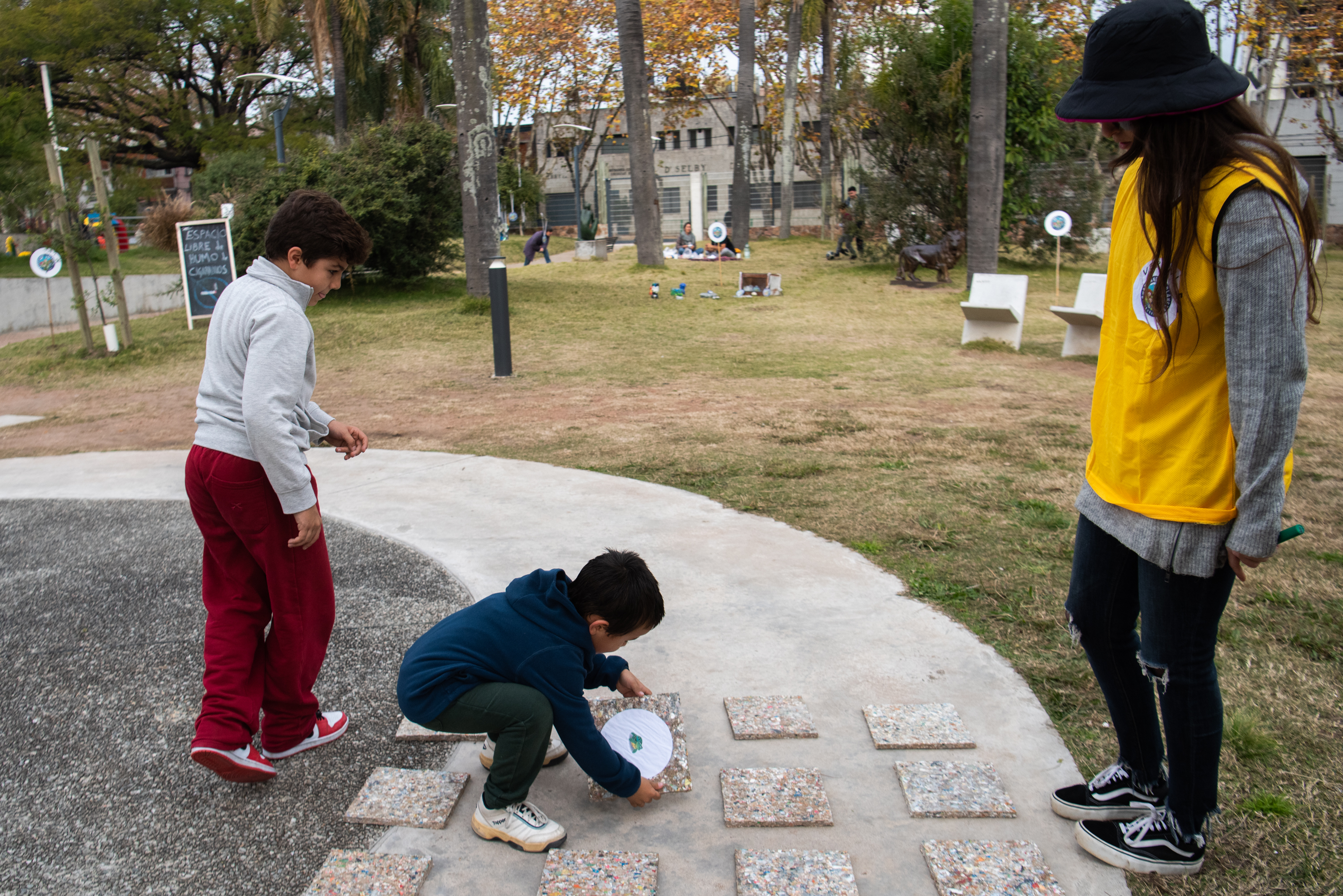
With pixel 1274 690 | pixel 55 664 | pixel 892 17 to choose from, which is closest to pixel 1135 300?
pixel 1274 690

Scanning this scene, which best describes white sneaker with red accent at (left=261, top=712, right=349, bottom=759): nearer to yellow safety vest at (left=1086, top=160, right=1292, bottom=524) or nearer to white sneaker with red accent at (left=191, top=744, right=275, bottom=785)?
white sneaker with red accent at (left=191, top=744, right=275, bottom=785)

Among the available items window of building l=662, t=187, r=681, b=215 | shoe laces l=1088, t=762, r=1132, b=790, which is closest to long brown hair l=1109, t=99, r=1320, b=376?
shoe laces l=1088, t=762, r=1132, b=790

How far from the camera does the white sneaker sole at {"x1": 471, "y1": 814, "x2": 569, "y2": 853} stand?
239 cm

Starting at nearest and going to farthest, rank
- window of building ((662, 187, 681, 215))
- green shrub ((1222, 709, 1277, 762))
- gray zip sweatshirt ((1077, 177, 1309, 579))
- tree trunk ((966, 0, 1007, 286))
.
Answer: gray zip sweatshirt ((1077, 177, 1309, 579)), green shrub ((1222, 709, 1277, 762)), tree trunk ((966, 0, 1007, 286)), window of building ((662, 187, 681, 215))

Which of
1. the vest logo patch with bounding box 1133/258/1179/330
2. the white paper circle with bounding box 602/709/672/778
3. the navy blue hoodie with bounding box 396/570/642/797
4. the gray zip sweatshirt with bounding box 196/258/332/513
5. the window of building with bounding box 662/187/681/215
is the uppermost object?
the window of building with bounding box 662/187/681/215

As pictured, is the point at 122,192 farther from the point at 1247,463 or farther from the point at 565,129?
the point at 1247,463

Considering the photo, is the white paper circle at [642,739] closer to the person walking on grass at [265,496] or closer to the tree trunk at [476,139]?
the person walking on grass at [265,496]

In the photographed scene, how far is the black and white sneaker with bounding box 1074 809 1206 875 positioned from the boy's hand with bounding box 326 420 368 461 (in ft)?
7.59

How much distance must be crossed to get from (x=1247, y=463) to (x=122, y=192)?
1815 inches

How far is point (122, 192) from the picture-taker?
39.8m

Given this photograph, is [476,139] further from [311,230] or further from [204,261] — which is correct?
[311,230]

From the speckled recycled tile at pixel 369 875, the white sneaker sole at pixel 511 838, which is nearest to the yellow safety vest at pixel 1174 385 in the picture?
the white sneaker sole at pixel 511 838

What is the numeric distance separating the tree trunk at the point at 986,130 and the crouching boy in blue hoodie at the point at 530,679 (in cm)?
1536

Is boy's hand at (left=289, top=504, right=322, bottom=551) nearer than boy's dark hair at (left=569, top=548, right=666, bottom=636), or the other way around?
boy's dark hair at (left=569, top=548, right=666, bottom=636)
